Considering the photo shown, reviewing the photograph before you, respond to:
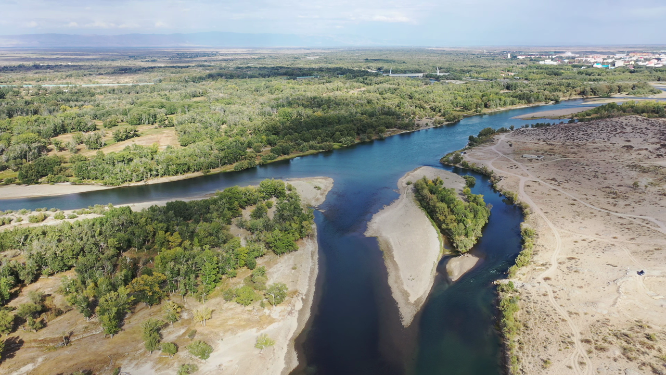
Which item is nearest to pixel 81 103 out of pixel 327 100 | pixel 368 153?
pixel 327 100

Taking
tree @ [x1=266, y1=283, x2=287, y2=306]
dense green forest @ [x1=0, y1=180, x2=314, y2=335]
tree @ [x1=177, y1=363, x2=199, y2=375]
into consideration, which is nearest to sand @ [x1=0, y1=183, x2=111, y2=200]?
dense green forest @ [x1=0, y1=180, x2=314, y2=335]

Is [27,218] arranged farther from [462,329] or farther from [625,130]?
[625,130]

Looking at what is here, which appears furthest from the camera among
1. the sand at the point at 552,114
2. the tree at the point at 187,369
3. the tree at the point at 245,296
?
the sand at the point at 552,114

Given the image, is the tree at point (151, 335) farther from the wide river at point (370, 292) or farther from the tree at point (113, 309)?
the wide river at point (370, 292)

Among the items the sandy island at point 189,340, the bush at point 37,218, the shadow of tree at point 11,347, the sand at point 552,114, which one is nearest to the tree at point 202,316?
the sandy island at point 189,340

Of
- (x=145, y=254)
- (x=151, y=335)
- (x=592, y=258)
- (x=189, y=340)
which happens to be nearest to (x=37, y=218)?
(x=145, y=254)

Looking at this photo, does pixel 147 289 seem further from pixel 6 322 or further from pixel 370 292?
pixel 370 292
